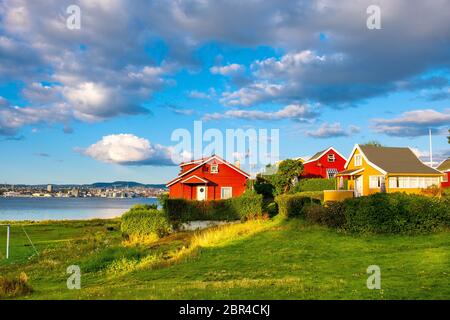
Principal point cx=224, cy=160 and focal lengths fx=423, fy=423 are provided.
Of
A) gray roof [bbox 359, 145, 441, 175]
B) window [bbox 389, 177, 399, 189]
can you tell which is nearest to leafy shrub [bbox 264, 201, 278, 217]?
window [bbox 389, 177, 399, 189]

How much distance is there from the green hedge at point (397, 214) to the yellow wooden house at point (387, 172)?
25.1 m

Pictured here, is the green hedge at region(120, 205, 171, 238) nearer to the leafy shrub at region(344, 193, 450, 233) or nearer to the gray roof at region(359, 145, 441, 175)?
the leafy shrub at region(344, 193, 450, 233)

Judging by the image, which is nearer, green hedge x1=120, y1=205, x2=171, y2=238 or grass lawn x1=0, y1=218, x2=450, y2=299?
grass lawn x1=0, y1=218, x2=450, y2=299

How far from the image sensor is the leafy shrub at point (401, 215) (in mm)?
22797

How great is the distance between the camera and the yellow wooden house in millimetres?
48406

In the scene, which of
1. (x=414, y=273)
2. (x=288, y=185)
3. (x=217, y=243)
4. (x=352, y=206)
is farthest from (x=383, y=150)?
(x=414, y=273)

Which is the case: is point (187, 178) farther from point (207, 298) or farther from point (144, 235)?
point (207, 298)

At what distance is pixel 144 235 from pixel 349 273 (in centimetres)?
1989

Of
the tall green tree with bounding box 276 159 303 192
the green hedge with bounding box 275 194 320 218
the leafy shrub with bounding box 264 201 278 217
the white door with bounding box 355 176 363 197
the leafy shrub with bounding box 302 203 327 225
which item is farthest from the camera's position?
the tall green tree with bounding box 276 159 303 192

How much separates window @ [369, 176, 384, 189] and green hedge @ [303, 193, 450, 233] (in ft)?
84.1

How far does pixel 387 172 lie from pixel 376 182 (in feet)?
7.15

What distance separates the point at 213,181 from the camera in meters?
49.3

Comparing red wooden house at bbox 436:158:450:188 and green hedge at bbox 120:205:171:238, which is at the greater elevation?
red wooden house at bbox 436:158:450:188
